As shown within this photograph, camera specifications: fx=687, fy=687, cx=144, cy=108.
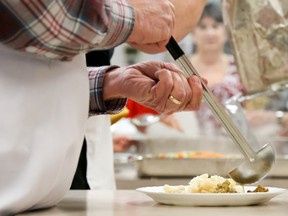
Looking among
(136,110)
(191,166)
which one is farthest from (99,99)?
(136,110)

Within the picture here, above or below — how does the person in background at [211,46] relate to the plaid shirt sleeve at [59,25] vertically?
above

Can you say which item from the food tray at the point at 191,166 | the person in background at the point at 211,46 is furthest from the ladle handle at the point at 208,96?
the person in background at the point at 211,46

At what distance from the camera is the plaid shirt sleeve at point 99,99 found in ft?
3.84

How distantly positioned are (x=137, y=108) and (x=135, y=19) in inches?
76.7

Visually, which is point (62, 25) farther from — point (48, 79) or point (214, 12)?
point (214, 12)

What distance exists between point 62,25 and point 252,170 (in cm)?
47

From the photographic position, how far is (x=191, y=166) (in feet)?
7.20

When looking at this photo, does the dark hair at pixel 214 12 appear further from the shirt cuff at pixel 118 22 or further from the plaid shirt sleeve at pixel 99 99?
the shirt cuff at pixel 118 22

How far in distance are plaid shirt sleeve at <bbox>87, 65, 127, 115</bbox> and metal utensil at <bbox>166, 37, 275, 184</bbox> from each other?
0.47 ft

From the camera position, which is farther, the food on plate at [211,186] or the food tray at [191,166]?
the food tray at [191,166]

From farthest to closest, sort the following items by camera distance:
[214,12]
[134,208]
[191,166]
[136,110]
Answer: [214,12]
[136,110]
[191,166]
[134,208]

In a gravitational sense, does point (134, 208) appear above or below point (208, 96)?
below

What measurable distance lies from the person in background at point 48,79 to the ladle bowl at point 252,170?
291 mm

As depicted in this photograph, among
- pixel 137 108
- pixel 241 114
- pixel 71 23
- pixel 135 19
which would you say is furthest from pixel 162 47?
pixel 137 108
